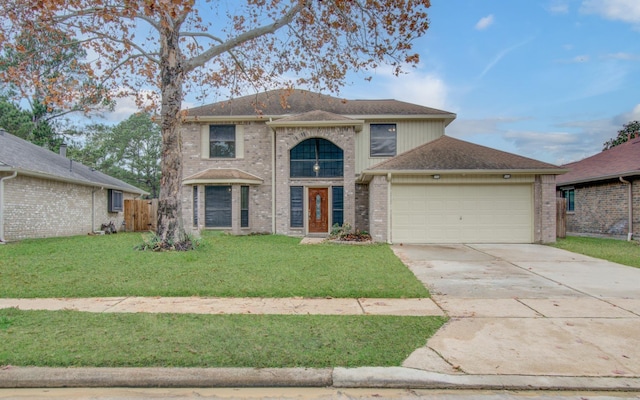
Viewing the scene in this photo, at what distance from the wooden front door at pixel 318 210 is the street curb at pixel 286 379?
499 inches

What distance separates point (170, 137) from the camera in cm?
1102

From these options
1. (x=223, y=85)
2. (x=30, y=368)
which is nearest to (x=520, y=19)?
(x=223, y=85)

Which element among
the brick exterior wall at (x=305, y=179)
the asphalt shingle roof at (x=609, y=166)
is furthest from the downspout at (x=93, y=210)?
the asphalt shingle roof at (x=609, y=166)

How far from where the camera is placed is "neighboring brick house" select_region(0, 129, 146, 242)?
12852 mm

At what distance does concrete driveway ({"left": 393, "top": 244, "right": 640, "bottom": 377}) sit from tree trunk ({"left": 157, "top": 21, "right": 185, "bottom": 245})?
6.87m

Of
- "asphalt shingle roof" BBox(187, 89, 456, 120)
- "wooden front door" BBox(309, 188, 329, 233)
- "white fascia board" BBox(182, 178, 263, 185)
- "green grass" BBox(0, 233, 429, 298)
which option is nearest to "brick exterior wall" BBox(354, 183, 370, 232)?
"wooden front door" BBox(309, 188, 329, 233)

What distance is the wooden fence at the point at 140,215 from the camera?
20.9 metres

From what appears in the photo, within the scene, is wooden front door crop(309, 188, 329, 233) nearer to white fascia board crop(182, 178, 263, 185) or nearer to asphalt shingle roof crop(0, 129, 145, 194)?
white fascia board crop(182, 178, 263, 185)

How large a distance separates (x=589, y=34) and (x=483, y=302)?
35.6 feet

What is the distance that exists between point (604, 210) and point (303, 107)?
1369cm

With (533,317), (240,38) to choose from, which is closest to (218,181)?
(240,38)

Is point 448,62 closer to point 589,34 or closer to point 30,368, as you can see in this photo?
point 589,34

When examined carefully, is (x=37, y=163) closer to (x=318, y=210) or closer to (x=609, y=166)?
(x=318, y=210)

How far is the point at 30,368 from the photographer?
3.28m
